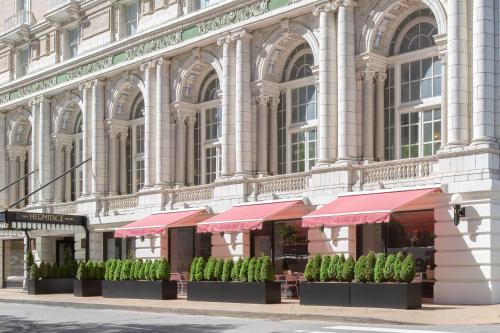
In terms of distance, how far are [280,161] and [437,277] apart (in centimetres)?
1057

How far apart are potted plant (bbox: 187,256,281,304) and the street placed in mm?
2946

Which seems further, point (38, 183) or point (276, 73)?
point (38, 183)

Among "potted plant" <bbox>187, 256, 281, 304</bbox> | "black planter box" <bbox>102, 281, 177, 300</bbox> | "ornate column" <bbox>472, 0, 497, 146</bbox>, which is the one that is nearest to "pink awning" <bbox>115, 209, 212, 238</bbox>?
"black planter box" <bbox>102, 281, 177, 300</bbox>

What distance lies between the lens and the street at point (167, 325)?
20.9 meters

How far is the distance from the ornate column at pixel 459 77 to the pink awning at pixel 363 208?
1921 millimetres

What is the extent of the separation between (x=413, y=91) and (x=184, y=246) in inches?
532

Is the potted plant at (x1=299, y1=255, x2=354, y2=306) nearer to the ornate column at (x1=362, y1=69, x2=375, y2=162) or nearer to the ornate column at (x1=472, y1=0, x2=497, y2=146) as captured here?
the ornate column at (x1=472, y1=0, x2=497, y2=146)

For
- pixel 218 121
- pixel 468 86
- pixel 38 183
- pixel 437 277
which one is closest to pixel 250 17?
pixel 218 121

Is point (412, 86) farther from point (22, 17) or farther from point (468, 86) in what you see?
point (22, 17)

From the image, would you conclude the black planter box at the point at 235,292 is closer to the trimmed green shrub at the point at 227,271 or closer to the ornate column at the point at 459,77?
the trimmed green shrub at the point at 227,271

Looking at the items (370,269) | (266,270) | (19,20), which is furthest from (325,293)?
(19,20)

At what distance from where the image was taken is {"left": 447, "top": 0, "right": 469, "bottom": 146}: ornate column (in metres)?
28.3

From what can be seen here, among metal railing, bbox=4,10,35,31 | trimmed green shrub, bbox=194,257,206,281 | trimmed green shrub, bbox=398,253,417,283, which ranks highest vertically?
metal railing, bbox=4,10,35,31

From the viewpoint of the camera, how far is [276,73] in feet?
121
